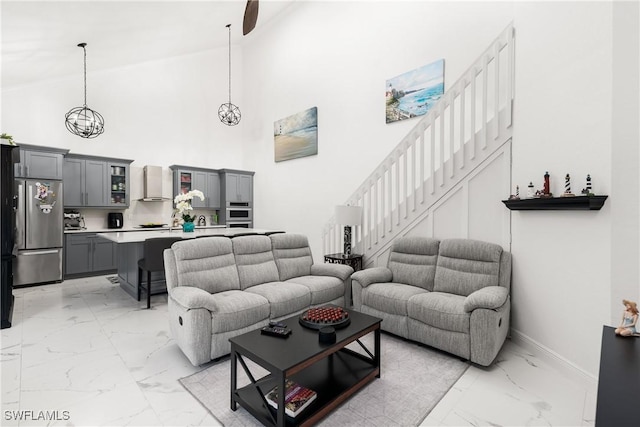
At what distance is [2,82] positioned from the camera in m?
4.85

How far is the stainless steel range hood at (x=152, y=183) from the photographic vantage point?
6398 mm

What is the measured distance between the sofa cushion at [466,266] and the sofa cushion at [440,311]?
6.2 inches

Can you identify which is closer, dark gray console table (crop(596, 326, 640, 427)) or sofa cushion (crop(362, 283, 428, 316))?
dark gray console table (crop(596, 326, 640, 427))

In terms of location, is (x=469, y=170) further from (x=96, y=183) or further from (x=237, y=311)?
(x=96, y=183)

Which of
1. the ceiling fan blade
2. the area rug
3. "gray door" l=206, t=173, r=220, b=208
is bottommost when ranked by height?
the area rug

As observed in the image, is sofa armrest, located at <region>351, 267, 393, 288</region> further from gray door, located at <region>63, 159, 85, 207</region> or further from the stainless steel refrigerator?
gray door, located at <region>63, 159, 85, 207</region>

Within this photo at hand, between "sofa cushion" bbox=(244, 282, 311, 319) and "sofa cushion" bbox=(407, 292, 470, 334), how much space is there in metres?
1.04

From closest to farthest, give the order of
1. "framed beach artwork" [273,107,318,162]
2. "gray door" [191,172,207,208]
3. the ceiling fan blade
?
the ceiling fan blade, "framed beach artwork" [273,107,318,162], "gray door" [191,172,207,208]

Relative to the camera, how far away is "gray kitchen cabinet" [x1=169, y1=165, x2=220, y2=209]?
22.4 ft

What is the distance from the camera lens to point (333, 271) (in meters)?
3.73

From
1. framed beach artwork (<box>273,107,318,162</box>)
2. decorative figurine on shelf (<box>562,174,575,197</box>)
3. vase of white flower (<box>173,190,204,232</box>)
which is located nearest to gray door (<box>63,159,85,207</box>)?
vase of white flower (<box>173,190,204,232</box>)

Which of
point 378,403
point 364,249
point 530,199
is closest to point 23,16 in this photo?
point 364,249

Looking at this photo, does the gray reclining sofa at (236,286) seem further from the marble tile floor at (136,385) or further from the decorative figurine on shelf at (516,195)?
the decorative figurine on shelf at (516,195)

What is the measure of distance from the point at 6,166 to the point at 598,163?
540cm
